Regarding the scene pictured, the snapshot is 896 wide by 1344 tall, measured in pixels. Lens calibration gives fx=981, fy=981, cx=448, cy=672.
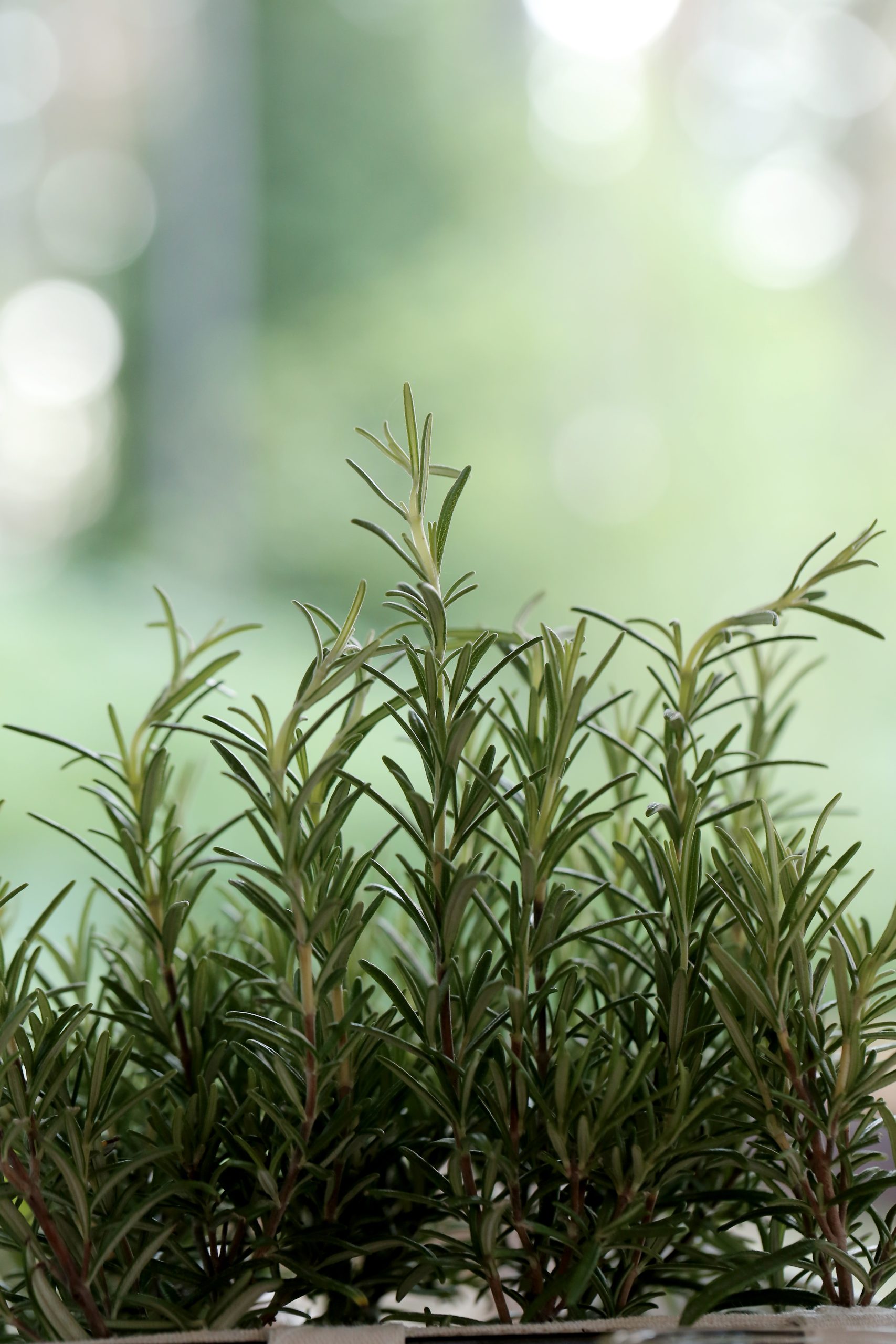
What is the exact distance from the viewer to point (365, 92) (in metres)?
1.76

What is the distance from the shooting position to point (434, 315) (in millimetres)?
1751

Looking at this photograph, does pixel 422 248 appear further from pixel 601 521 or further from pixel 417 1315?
pixel 417 1315

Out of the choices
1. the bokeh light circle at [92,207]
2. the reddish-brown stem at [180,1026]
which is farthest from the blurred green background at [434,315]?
the reddish-brown stem at [180,1026]

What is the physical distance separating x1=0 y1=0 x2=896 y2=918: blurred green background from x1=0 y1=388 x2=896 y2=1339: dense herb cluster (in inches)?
46.6

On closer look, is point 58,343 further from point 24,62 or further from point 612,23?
point 612,23

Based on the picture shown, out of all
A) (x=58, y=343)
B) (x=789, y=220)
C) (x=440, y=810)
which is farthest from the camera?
(x=58, y=343)

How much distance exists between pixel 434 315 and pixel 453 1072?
64.9 inches

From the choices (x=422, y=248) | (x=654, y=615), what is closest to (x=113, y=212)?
(x=422, y=248)

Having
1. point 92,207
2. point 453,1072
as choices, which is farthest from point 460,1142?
point 92,207

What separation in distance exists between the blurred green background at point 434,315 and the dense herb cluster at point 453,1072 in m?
1.18

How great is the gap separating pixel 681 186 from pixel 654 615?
72 cm

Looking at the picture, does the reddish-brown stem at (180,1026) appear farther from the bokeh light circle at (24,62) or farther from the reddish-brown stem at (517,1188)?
the bokeh light circle at (24,62)

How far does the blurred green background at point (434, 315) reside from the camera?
5.00 feet

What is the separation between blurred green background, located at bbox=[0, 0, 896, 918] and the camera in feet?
5.00
